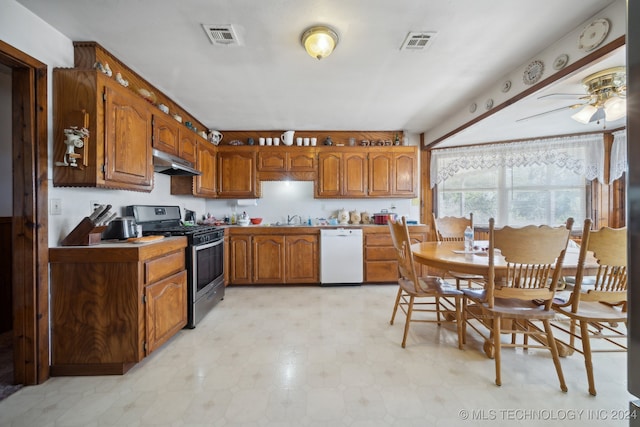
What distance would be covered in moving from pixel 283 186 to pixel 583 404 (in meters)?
3.74

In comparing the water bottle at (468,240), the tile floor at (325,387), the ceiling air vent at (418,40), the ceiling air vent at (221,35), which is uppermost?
the ceiling air vent at (221,35)

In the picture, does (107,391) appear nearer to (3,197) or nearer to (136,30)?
(3,197)

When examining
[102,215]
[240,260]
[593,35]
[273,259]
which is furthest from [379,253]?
[102,215]

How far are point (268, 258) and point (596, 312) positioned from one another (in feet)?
10.3

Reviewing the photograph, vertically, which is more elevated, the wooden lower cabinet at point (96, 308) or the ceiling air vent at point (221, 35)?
the ceiling air vent at point (221, 35)

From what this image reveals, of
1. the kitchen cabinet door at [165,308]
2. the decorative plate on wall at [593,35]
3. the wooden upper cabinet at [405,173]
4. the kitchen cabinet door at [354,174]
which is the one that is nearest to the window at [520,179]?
the wooden upper cabinet at [405,173]

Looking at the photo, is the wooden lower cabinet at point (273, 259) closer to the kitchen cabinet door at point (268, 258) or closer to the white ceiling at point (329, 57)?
the kitchen cabinet door at point (268, 258)

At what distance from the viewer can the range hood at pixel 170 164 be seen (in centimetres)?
229

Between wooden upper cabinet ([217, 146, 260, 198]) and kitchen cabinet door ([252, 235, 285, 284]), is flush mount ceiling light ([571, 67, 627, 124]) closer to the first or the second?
kitchen cabinet door ([252, 235, 285, 284])

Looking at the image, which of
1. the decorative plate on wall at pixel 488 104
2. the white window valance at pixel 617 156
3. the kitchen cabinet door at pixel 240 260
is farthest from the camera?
the kitchen cabinet door at pixel 240 260

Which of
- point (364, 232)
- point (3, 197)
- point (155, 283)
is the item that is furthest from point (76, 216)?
point (364, 232)

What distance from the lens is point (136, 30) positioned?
1.74m

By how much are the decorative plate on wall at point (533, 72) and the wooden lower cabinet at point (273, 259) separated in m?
2.72

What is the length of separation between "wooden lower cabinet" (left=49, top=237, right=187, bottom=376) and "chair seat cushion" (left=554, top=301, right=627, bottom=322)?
285cm
